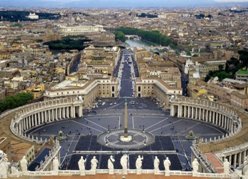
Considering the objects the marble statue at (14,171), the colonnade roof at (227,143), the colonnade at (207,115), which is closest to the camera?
the marble statue at (14,171)

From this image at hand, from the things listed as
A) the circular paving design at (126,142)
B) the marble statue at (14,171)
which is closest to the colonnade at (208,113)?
the circular paving design at (126,142)

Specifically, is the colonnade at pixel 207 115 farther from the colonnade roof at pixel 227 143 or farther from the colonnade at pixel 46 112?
the colonnade at pixel 46 112

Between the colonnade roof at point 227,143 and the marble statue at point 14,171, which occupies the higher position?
the marble statue at point 14,171

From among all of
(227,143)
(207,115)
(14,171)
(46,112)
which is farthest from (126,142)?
(14,171)

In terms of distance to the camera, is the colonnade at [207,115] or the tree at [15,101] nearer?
the colonnade at [207,115]

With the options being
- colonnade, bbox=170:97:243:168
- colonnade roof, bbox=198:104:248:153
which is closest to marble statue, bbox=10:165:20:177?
colonnade roof, bbox=198:104:248:153

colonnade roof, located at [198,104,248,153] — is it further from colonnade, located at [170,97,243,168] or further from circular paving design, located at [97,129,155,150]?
circular paving design, located at [97,129,155,150]

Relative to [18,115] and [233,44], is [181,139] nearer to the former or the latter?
[18,115]
